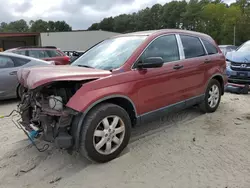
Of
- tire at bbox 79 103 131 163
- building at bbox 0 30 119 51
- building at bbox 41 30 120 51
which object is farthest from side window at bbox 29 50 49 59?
building at bbox 41 30 120 51

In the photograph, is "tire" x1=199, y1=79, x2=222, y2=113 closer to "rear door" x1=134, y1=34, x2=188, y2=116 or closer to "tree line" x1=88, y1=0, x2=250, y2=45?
"rear door" x1=134, y1=34, x2=188, y2=116

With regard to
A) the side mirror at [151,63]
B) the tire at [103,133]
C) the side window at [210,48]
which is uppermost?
the side window at [210,48]

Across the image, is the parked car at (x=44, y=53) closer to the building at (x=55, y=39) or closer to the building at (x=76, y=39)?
the building at (x=55, y=39)

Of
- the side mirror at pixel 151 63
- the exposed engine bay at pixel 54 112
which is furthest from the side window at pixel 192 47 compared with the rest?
the exposed engine bay at pixel 54 112

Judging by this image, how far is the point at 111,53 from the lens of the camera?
13.3 ft

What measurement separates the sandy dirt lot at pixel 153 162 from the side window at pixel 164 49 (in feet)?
4.23

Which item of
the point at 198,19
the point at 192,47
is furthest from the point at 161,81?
the point at 198,19

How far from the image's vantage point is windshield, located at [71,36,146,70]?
12.4 feet

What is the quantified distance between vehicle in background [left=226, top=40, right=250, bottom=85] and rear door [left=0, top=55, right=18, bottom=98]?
21.3ft

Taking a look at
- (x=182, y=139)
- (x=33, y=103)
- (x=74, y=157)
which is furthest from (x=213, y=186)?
(x=33, y=103)

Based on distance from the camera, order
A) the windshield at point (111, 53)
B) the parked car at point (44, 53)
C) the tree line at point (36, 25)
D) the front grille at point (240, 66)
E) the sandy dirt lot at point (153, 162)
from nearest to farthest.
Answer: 1. the sandy dirt lot at point (153, 162)
2. the windshield at point (111, 53)
3. the front grille at point (240, 66)
4. the parked car at point (44, 53)
5. the tree line at point (36, 25)

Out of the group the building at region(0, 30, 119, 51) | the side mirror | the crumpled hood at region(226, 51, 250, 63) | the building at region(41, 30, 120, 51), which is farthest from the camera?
the building at region(41, 30, 120, 51)

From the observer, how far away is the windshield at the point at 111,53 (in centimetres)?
378

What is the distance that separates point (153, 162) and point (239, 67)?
5.75 m
